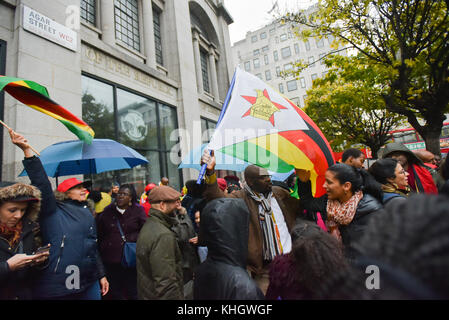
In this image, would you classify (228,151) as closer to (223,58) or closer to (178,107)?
(178,107)

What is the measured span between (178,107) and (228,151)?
7.59 metres

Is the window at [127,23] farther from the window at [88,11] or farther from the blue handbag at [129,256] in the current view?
the blue handbag at [129,256]

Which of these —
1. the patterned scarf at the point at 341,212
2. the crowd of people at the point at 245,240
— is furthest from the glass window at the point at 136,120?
the patterned scarf at the point at 341,212

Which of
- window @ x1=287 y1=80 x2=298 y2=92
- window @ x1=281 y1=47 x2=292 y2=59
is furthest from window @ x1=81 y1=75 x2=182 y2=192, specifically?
window @ x1=281 y1=47 x2=292 y2=59

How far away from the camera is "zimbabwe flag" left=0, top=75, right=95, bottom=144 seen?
2.48 meters

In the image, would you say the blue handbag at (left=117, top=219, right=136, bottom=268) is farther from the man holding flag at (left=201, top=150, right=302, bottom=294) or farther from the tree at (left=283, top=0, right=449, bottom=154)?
the tree at (left=283, top=0, right=449, bottom=154)

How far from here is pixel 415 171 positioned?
326 centimetres

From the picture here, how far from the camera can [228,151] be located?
2.88 m

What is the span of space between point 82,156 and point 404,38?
7905 millimetres

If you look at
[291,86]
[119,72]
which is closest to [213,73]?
[119,72]

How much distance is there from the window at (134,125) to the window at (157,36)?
248 cm

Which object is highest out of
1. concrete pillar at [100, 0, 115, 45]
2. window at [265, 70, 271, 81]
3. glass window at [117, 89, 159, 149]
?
window at [265, 70, 271, 81]

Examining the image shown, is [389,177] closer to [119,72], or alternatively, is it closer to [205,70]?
[119,72]
